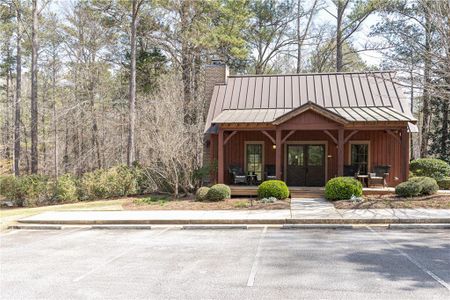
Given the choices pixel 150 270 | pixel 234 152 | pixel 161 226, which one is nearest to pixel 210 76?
pixel 234 152

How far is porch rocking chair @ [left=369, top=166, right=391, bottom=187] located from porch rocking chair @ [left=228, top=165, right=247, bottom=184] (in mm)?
5674

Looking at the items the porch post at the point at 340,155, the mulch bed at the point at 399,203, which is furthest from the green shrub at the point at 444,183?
the porch post at the point at 340,155

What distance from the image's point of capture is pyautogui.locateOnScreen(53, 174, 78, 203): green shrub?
17.1 meters

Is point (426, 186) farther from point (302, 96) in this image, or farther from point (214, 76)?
point (214, 76)

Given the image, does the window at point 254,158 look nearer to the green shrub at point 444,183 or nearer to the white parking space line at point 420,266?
the green shrub at point 444,183

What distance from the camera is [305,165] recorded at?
1750cm

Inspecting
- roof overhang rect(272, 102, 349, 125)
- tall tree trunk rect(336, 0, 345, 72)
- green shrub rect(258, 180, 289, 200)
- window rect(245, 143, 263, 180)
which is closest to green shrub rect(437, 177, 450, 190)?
roof overhang rect(272, 102, 349, 125)

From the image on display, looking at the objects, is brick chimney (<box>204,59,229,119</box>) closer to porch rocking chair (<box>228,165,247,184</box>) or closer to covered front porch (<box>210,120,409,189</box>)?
covered front porch (<box>210,120,409,189</box>)

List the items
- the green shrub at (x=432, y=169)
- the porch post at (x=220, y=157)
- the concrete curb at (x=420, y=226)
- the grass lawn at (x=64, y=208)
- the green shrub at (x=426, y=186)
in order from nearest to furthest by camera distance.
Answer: the concrete curb at (x=420, y=226), the grass lawn at (x=64, y=208), the green shrub at (x=426, y=186), the porch post at (x=220, y=157), the green shrub at (x=432, y=169)

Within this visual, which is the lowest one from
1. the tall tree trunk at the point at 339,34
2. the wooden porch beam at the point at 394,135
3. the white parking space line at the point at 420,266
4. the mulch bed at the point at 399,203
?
the white parking space line at the point at 420,266

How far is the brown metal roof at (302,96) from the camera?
16.6 meters

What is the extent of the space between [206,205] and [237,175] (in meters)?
3.74

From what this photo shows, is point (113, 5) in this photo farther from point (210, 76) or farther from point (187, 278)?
point (187, 278)

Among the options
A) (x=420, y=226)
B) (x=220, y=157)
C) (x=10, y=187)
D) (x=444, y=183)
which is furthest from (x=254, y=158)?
(x=10, y=187)
